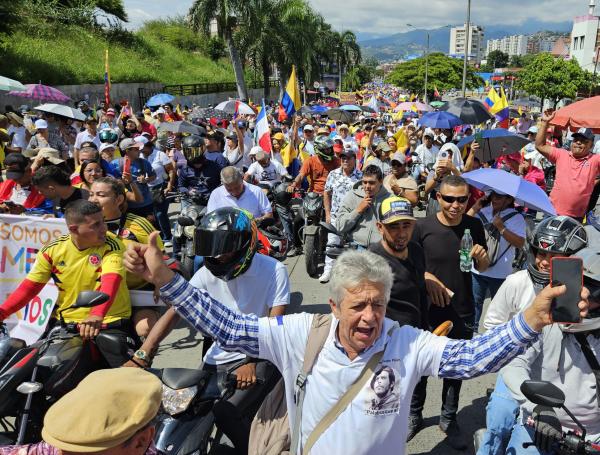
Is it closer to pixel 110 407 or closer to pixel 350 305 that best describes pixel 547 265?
pixel 350 305

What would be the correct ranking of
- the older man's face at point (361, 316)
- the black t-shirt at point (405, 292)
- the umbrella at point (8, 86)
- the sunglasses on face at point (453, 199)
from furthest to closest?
the umbrella at point (8, 86)
the sunglasses on face at point (453, 199)
the black t-shirt at point (405, 292)
the older man's face at point (361, 316)

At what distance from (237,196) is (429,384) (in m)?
2.95

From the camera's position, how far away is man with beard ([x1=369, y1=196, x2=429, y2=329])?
324 cm

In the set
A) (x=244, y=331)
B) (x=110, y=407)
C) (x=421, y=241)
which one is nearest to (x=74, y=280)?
(x=244, y=331)

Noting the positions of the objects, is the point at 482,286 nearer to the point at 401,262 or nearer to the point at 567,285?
the point at 401,262

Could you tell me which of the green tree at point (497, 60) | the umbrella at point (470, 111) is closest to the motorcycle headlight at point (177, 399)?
the umbrella at point (470, 111)

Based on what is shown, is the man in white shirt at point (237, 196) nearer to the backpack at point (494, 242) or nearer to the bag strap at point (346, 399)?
the backpack at point (494, 242)

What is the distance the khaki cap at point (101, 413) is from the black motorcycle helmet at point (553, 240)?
6.40 feet

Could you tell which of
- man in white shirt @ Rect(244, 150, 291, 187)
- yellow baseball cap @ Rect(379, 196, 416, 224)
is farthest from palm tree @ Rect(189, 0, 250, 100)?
yellow baseball cap @ Rect(379, 196, 416, 224)

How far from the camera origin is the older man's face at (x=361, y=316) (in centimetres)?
205

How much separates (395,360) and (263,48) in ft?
122

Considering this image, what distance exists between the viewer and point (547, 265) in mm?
2643

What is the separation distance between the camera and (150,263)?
6.82 ft

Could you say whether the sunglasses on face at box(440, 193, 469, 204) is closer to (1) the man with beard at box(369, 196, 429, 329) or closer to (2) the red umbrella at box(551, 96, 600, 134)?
(1) the man with beard at box(369, 196, 429, 329)
